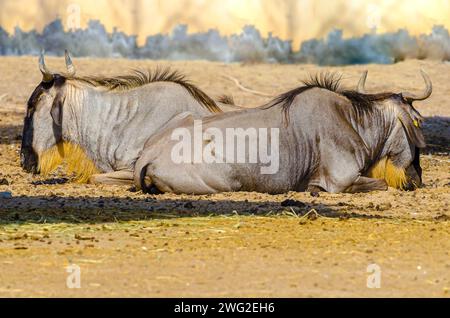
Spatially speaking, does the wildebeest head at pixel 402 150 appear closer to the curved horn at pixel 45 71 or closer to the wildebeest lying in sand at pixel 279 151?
the wildebeest lying in sand at pixel 279 151

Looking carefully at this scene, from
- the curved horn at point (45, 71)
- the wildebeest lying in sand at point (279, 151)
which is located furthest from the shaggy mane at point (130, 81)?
the wildebeest lying in sand at point (279, 151)

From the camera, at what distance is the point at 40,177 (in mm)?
15125

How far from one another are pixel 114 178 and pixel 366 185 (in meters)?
2.47

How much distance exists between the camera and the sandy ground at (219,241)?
29.0ft

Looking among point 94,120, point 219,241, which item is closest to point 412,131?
point 94,120

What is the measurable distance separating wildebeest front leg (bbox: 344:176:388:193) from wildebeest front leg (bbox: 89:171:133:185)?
7.16 ft

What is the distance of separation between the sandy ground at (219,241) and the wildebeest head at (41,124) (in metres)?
0.27

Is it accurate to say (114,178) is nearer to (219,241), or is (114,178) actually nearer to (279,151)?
(279,151)

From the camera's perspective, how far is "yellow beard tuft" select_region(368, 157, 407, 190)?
14.2 meters

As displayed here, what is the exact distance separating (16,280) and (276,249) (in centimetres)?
199

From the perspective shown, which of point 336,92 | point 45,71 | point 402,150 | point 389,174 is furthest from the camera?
point 45,71

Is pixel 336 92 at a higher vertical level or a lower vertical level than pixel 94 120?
higher

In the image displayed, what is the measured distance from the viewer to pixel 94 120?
1493cm
